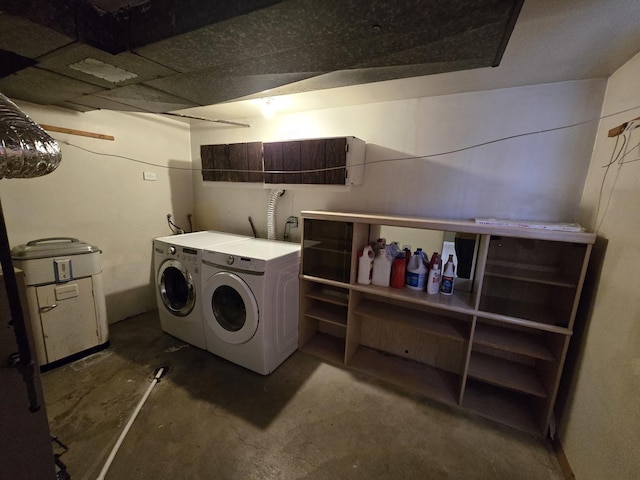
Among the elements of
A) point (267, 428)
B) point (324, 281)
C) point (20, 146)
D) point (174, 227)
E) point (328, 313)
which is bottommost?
point (267, 428)

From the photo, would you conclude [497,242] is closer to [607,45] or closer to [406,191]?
[406,191]

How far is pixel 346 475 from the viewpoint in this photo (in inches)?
52.2

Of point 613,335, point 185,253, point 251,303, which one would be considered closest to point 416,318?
point 613,335

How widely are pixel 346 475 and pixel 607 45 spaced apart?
94.8 inches

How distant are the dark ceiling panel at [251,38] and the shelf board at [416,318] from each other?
1592 mm

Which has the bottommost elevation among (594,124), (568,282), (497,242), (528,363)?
(528,363)

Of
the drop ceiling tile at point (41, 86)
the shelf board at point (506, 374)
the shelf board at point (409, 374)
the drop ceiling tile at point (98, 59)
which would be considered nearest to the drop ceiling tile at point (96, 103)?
the drop ceiling tile at point (41, 86)

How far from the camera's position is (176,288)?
7.95 feet

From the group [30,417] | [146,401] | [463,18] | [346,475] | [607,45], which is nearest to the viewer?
[463,18]

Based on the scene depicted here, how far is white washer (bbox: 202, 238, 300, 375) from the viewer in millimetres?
1841

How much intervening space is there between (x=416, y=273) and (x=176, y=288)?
2.15 m

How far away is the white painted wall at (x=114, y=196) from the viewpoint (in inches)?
80.9

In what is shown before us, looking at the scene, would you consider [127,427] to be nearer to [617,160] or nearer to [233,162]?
[233,162]

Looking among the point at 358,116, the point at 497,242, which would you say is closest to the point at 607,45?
the point at 497,242
